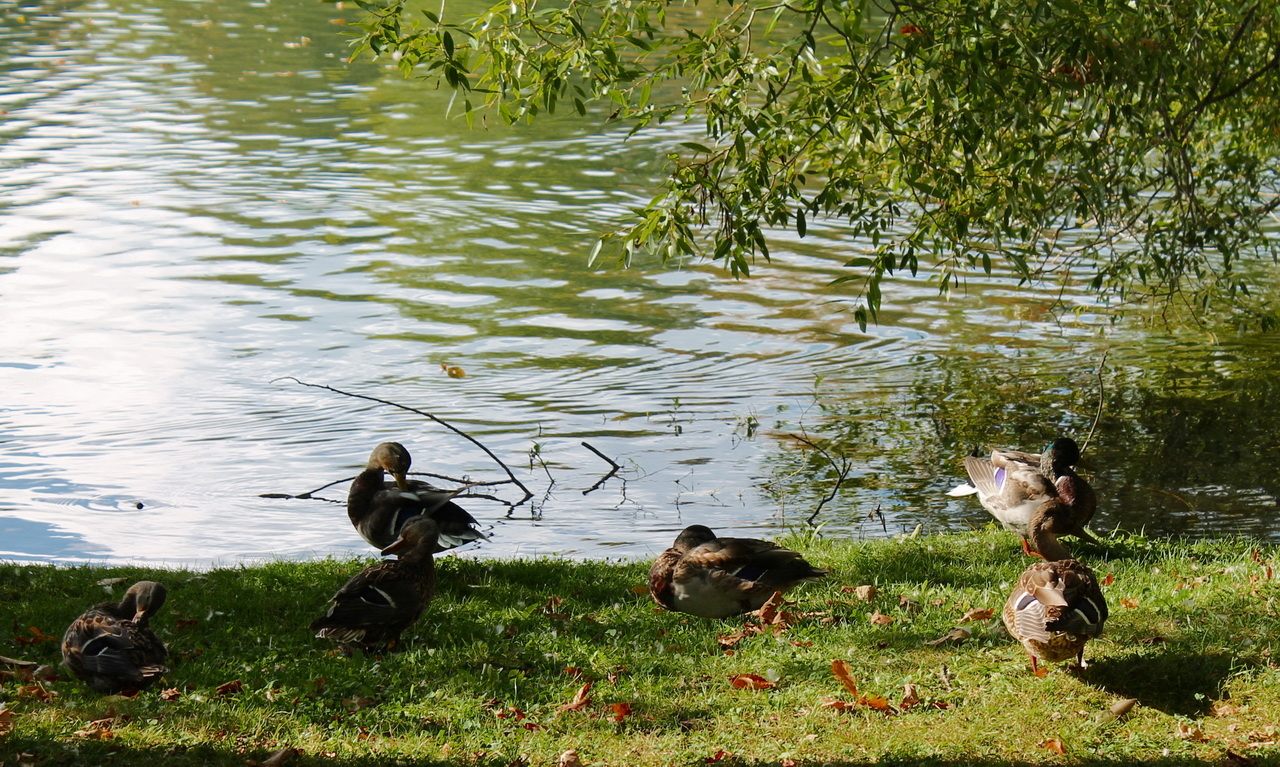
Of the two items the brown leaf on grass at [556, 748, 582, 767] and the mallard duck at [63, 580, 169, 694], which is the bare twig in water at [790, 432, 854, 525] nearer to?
the brown leaf on grass at [556, 748, 582, 767]

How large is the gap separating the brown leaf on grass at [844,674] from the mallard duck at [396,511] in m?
3.11

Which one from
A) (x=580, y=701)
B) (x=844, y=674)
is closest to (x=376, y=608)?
(x=580, y=701)

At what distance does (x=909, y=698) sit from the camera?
660 cm

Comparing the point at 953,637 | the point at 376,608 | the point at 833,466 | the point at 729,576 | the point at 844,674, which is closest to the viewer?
the point at 844,674

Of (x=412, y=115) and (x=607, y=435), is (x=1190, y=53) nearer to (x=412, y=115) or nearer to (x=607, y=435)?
(x=607, y=435)

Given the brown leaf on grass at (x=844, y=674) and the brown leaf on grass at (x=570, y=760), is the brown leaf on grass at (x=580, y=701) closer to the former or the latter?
the brown leaf on grass at (x=570, y=760)

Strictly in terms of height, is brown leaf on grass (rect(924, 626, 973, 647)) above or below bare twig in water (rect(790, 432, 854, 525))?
above

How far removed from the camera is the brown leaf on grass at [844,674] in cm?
676

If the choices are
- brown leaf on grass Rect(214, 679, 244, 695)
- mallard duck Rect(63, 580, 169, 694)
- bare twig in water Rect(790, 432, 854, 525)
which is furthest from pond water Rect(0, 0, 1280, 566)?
brown leaf on grass Rect(214, 679, 244, 695)

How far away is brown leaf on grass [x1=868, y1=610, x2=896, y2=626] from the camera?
25.3ft

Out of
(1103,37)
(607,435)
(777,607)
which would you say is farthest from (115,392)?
(1103,37)

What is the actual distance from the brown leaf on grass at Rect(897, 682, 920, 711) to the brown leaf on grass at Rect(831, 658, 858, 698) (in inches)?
10.2

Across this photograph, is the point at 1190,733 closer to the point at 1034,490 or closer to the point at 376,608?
the point at 1034,490

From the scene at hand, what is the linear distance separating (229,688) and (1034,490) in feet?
19.6
